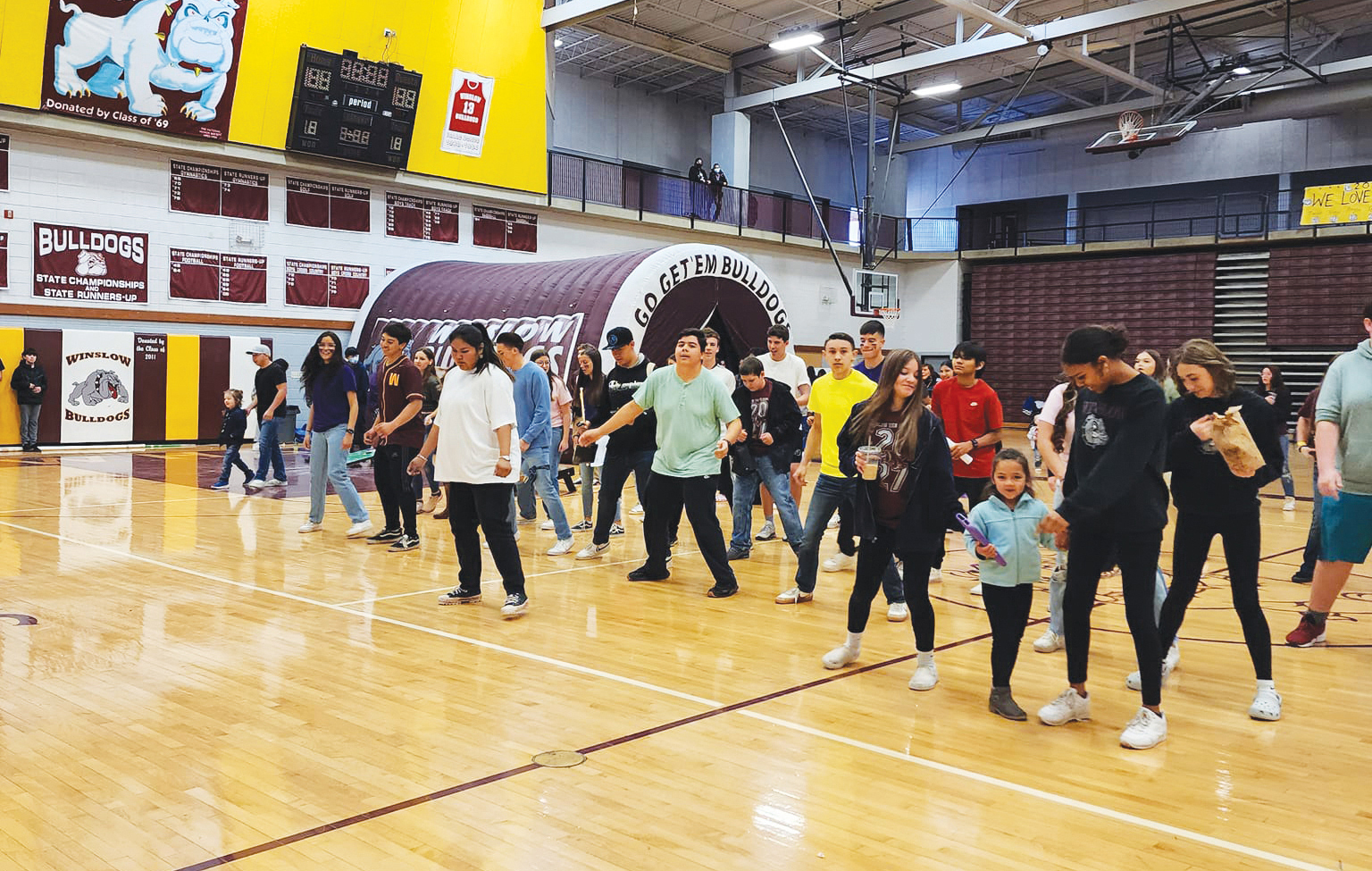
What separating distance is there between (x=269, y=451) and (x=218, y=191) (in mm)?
7263

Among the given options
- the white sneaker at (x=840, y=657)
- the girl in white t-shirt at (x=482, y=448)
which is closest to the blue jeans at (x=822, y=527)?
the white sneaker at (x=840, y=657)

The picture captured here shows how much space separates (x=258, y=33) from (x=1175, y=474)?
54.8ft

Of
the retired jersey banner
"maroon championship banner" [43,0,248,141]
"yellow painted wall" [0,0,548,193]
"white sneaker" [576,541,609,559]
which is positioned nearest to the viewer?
"white sneaker" [576,541,609,559]

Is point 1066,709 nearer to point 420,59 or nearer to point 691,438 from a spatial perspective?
point 691,438

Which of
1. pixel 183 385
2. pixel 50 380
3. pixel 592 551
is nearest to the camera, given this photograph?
pixel 592 551

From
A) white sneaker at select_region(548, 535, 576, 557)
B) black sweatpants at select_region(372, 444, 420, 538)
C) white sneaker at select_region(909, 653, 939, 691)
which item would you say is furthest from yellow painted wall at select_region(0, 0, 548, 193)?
white sneaker at select_region(909, 653, 939, 691)

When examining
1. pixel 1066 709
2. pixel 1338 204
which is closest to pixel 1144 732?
pixel 1066 709

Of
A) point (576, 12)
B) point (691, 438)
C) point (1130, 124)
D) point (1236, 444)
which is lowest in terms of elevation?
point (691, 438)

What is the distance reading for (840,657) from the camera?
508cm

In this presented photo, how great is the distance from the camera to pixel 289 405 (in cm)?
1838

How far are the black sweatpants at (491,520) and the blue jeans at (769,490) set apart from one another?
198 centimetres

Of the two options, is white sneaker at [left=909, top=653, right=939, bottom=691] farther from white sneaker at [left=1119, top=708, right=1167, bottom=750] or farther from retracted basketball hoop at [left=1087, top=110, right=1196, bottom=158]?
retracted basketball hoop at [left=1087, top=110, right=1196, bottom=158]

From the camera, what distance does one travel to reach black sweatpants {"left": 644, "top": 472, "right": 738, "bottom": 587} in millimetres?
6789

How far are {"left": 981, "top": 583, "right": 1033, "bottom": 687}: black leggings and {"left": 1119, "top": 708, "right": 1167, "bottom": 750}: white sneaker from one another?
1.66 feet
